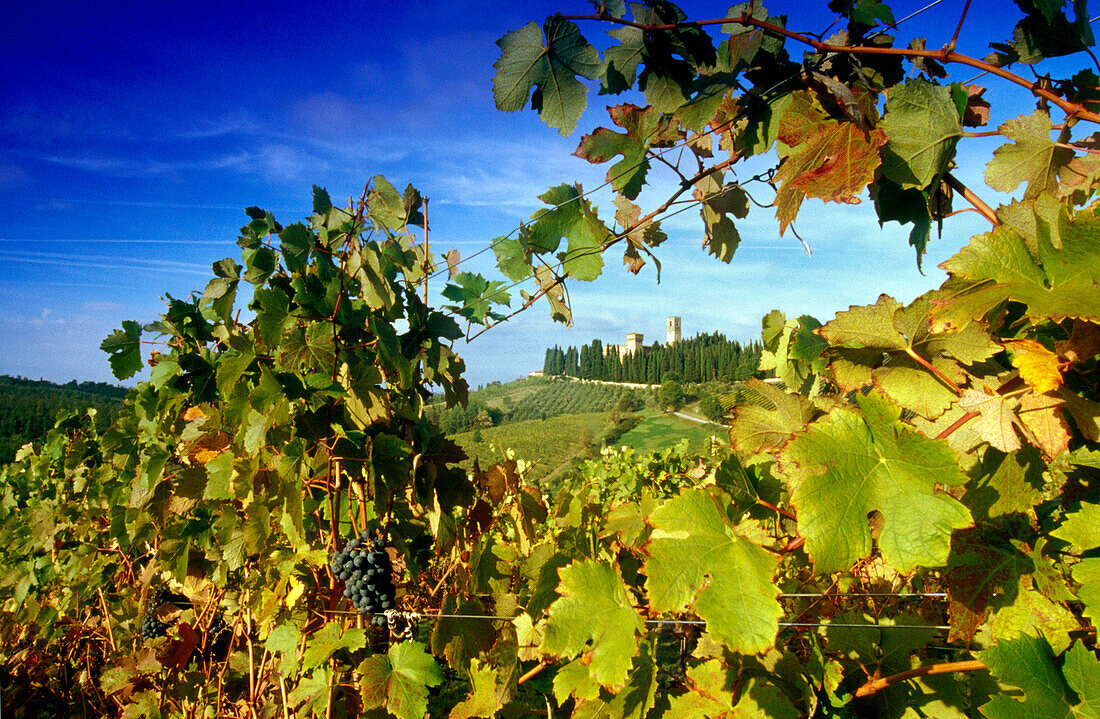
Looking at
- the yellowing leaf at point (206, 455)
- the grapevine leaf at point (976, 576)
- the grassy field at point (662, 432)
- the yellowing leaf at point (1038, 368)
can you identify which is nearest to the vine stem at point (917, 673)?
the grapevine leaf at point (976, 576)

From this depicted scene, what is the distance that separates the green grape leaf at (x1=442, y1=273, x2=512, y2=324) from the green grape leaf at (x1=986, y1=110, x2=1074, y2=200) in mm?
1349

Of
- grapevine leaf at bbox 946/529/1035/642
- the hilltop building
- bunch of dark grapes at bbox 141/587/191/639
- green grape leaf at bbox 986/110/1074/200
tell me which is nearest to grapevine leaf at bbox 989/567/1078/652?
grapevine leaf at bbox 946/529/1035/642

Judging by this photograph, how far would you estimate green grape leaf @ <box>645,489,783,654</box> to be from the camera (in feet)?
2.98

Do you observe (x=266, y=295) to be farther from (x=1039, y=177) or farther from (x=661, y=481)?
(x=661, y=481)

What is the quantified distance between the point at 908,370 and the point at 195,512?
2.91 meters

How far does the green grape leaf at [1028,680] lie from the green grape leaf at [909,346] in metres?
0.42

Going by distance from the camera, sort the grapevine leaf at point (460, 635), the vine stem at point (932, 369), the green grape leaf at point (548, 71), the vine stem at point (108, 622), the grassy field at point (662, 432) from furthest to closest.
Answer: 1. the grassy field at point (662, 432)
2. the vine stem at point (108, 622)
3. the grapevine leaf at point (460, 635)
4. the green grape leaf at point (548, 71)
5. the vine stem at point (932, 369)

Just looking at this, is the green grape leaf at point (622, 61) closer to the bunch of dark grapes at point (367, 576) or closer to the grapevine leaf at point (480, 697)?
the bunch of dark grapes at point (367, 576)

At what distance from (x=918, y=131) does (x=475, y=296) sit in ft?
4.31

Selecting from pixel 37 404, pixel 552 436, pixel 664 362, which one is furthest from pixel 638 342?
pixel 37 404

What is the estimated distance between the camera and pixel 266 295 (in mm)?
1504

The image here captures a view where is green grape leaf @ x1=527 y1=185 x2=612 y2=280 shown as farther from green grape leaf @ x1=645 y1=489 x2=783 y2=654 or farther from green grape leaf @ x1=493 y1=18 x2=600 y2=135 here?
green grape leaf @ x1=645 y1=489 x2=783 y2=654

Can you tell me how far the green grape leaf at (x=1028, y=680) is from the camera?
903 millimetres

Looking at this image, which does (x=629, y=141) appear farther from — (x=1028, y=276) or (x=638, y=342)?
(x=638, y=342)
